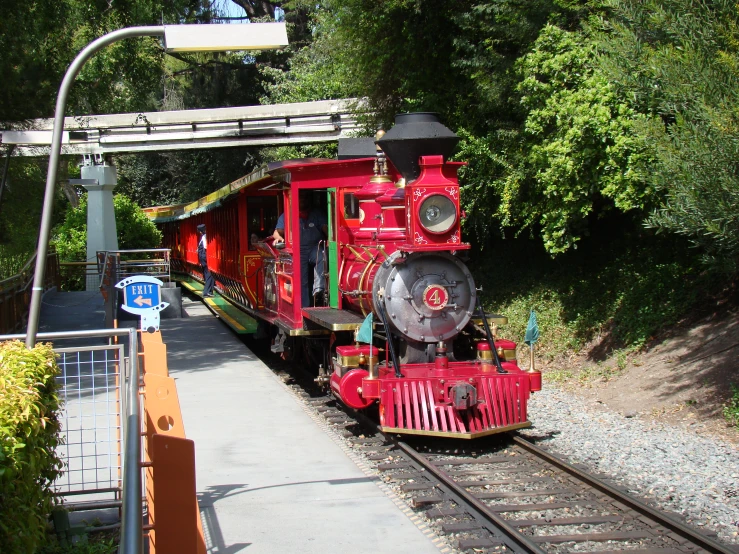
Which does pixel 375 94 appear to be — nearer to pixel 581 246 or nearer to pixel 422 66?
pixel 422 66

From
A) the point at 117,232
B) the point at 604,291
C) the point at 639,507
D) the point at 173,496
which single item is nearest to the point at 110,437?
the point at 173,496

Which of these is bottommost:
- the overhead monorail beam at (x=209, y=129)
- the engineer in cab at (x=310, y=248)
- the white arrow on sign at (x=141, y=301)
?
the white arrow on sign at (x=141, y=301)

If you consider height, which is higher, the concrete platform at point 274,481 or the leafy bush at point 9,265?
the leafy bush at point 9,265

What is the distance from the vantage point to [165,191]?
140 ft

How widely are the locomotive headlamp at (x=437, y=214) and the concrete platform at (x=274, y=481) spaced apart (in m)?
Result: 2.30

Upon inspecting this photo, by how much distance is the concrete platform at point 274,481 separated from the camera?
5312 mm

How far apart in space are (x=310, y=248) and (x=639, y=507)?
5.50 metres

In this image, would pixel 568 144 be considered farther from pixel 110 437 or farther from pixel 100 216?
pixel 100 216

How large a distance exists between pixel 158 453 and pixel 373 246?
4983 millimetres

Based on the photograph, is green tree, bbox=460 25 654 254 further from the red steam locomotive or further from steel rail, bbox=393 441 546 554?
steel rail, bbox=393 441 546 554

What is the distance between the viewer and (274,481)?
21.5 ft

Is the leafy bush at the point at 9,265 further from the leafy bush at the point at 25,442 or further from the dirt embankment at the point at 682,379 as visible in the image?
A: the leafy bush at the point at 25,442

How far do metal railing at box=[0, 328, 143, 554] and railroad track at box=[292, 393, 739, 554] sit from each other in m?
2.29

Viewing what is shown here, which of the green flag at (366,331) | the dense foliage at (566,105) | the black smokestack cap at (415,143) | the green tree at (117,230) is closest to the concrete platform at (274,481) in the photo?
the green flag at (366,331)
